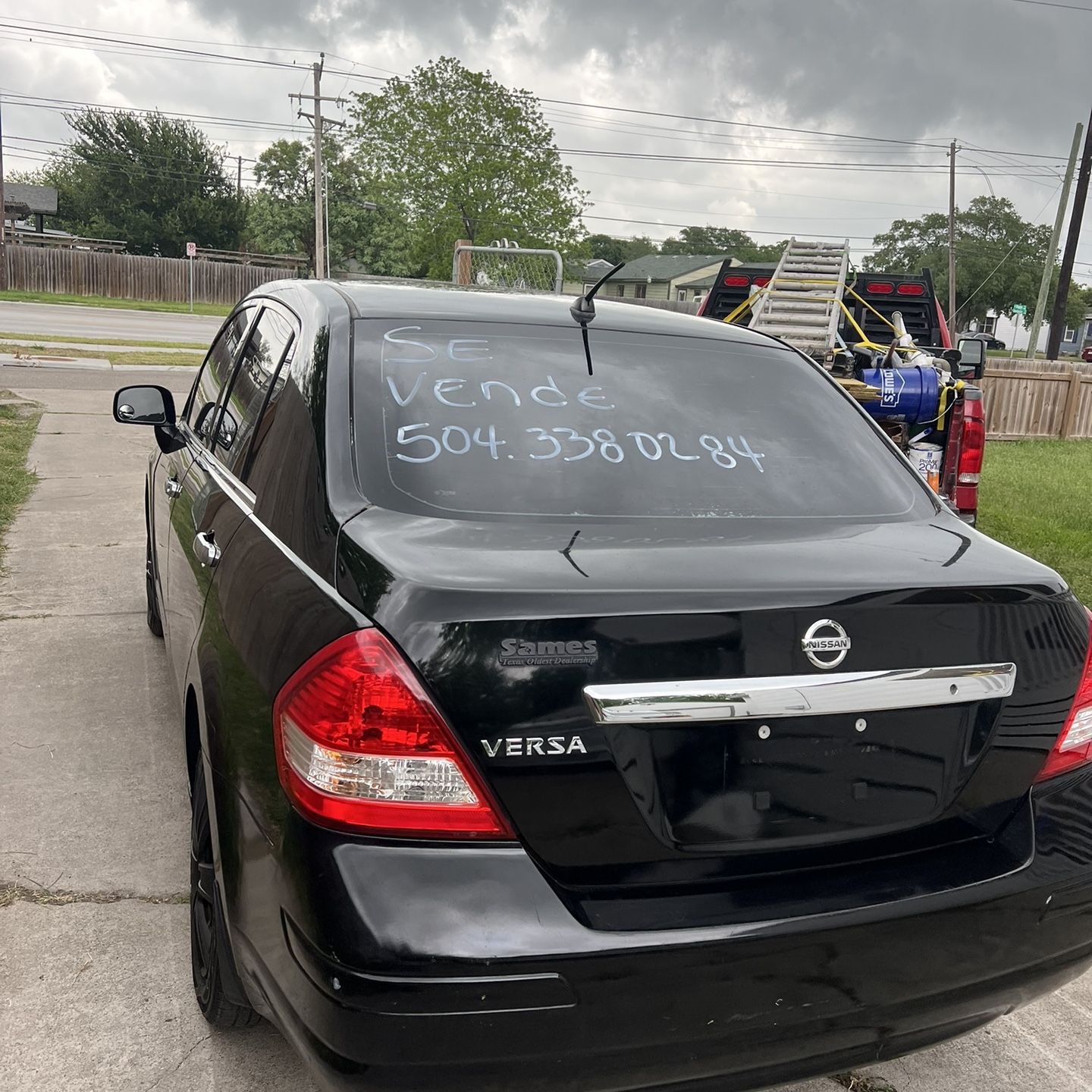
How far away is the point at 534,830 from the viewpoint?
175 centimetres

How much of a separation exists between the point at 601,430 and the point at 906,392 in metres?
4.80

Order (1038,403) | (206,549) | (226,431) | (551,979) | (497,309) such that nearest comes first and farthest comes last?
(551,979) < (206,549) < (497,309) < (226,431) < (1038,403)

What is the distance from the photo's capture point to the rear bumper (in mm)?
1654

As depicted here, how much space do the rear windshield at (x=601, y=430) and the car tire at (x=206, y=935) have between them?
864 mm

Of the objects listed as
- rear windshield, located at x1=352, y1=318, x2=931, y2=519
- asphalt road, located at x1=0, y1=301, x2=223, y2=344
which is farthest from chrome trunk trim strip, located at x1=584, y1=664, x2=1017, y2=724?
asphalt road, located at x1=0, y1=301, x2=223, y2=344

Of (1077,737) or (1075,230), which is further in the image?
(1075,230)

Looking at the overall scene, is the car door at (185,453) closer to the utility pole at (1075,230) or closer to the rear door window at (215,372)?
the rear door window at (215,372)

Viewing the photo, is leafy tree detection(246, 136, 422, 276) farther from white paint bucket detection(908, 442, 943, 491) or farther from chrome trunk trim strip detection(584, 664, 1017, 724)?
chrome trunk trim strip detection(584, 664, 1017, 724)

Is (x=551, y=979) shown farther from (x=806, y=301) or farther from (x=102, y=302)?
(x=102, y=302)

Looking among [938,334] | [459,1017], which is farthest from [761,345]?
[938,334]

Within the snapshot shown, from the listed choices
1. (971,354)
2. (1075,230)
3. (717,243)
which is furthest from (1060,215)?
(717,243)

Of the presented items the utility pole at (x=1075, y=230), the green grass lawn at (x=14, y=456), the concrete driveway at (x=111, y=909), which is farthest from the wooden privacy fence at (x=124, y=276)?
the concrete driveway at (x=111, y=909)

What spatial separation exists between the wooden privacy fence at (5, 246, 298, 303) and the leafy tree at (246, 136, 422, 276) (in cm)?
945

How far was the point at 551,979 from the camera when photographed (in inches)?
65.9
